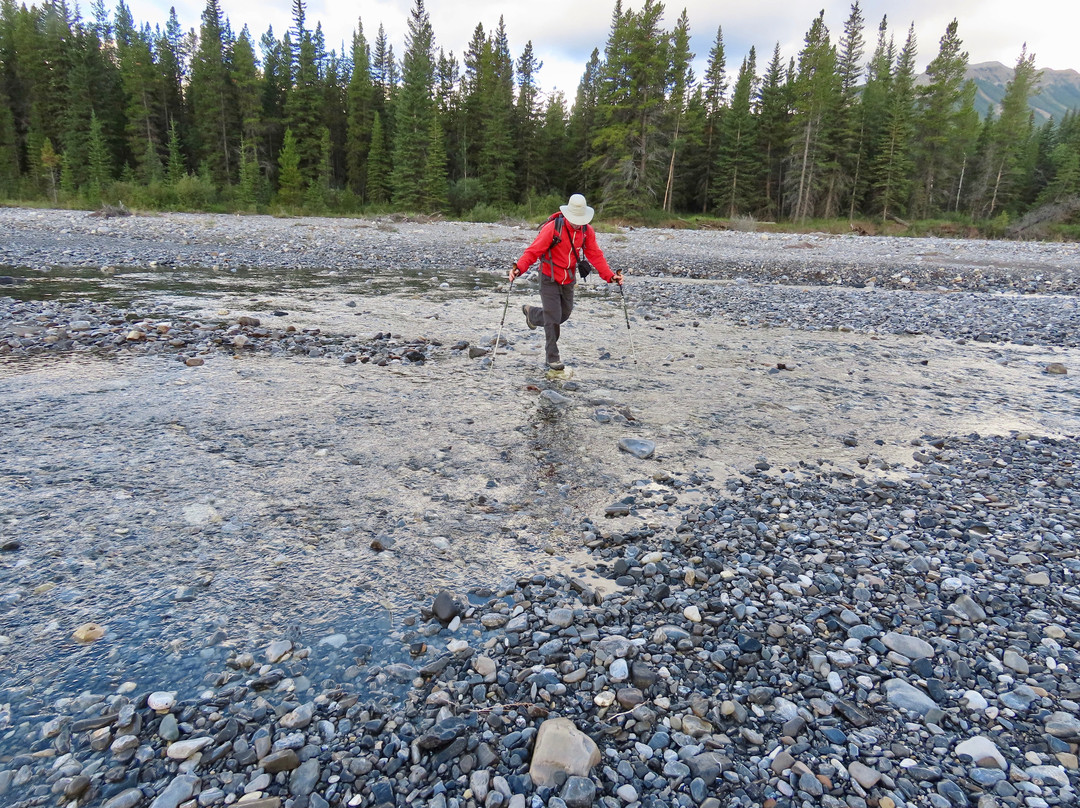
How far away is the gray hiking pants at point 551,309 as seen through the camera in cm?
845

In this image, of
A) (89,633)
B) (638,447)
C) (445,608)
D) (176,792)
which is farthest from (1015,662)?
(89,633)

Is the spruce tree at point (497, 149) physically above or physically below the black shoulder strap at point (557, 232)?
above

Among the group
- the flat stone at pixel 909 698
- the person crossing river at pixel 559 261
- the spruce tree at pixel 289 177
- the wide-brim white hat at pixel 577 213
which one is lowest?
the flat stone at pixel 909 698

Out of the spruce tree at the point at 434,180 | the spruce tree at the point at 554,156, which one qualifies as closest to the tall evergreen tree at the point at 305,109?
the spruce tree at the point at 434,180

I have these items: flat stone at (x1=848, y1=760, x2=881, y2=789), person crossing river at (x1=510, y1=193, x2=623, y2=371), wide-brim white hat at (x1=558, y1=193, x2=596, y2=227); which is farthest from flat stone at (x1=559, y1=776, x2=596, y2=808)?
wide-brim white hat at (x1=558, y1=193, x2=596, y2=227)

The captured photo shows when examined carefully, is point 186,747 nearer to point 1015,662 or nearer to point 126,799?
point 126,799

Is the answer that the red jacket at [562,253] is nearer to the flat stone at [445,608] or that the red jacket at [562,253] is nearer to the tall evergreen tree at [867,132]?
the flat stone at [445,608]

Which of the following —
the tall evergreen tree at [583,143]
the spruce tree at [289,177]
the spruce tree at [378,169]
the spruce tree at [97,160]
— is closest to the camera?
the spruce tree at [289,177]

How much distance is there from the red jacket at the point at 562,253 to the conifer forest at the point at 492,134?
43273mm

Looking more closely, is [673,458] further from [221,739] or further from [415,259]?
[415,259]

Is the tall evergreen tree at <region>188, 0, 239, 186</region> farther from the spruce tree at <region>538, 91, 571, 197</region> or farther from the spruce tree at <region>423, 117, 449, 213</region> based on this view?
the spruce tree at <region>538, 91, 571, 197</region>

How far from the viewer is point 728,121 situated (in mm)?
61000

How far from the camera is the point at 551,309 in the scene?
27.9 feet

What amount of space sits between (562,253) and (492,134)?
55.1 m
